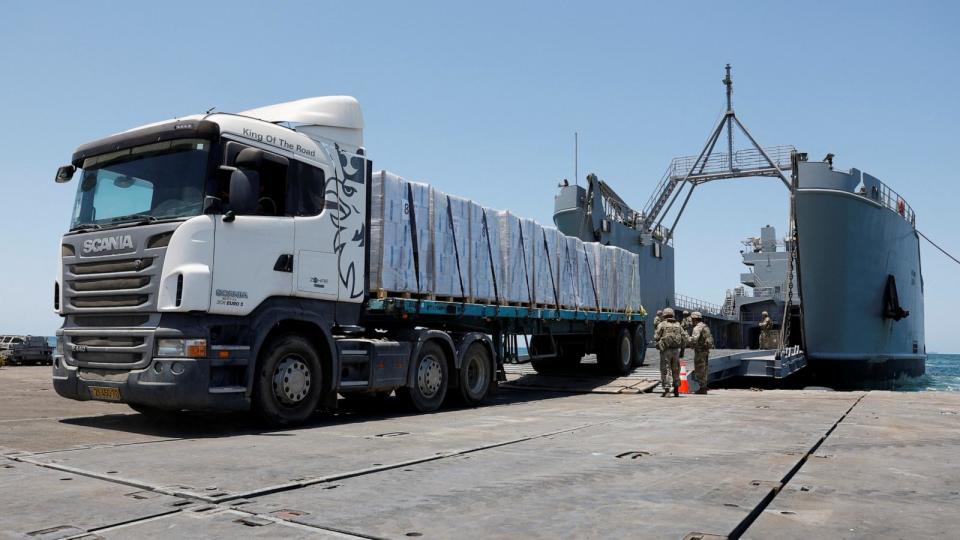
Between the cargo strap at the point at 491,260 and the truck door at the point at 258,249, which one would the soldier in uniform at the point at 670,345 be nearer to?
the cargo strap at the point at 491,260

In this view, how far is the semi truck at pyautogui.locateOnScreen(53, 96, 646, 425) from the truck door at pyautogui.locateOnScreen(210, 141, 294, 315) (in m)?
0.02

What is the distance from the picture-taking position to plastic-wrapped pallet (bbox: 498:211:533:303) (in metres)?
13.0

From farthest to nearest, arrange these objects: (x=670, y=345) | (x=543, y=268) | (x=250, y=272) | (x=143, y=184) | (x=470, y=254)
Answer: (x=543, y=268), (x=670, y=345), (x=470, y=254), (x=143, y=184), (x=250, y=272)

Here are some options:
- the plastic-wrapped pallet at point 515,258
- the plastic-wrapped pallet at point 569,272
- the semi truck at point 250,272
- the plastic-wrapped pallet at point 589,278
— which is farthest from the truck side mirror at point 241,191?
the plastic-wrapped pallet at point 589,278

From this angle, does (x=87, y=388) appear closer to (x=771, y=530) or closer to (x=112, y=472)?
(x=112, y=472)

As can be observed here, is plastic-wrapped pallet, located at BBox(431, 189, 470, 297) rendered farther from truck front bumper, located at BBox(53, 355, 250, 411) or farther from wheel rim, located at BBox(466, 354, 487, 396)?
truck front bumper, located at BBox(53, 355, 250, 411)

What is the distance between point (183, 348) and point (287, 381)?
1.34 metres

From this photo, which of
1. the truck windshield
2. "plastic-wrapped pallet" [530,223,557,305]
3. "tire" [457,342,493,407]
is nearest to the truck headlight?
the truck windshield

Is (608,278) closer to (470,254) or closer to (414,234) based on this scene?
(470,254)

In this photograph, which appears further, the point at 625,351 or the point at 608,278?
the point at 625,351

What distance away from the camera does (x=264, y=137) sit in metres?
8.60

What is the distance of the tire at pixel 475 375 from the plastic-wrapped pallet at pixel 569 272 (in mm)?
3131

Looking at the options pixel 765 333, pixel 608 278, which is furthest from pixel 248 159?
pixel 765 333

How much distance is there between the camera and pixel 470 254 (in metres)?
12.1
